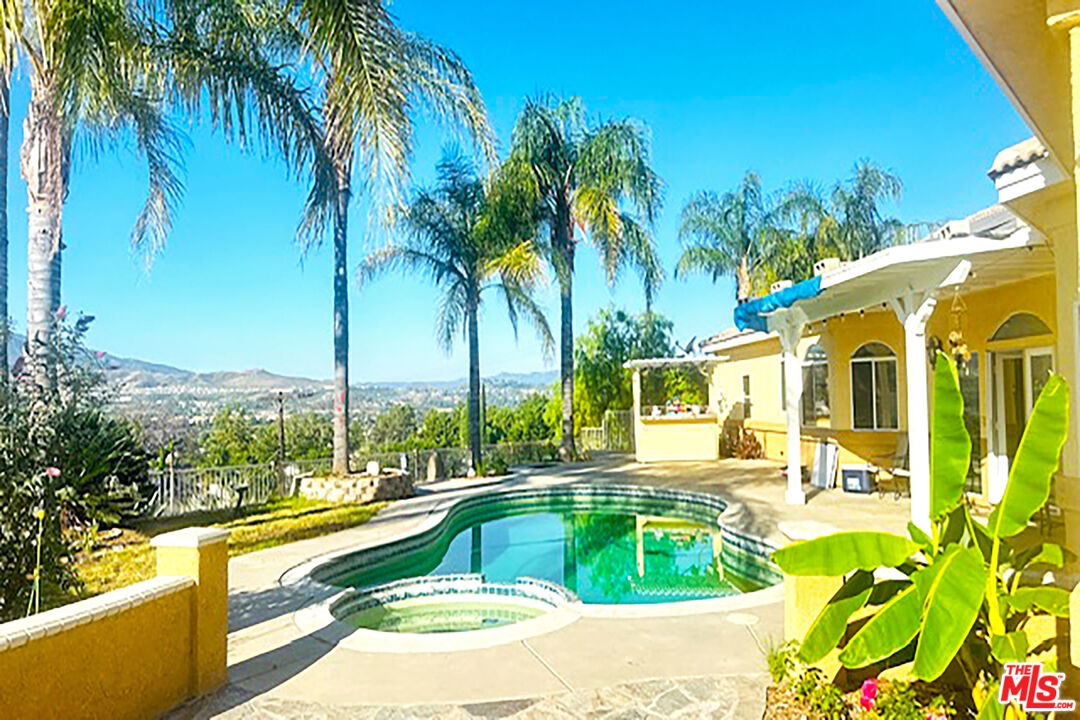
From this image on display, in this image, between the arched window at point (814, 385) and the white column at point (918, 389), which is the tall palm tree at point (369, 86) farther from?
the arched window at point (814, 385)

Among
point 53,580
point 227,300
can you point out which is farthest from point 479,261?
point 227,300

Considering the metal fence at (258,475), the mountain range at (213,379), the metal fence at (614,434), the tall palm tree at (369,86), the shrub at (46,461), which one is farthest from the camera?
the metal fence at (614,434)

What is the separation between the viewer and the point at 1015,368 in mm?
10586

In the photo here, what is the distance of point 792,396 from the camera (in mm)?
12398

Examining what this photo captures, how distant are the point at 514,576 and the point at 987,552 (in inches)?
292

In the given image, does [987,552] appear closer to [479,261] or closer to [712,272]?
[479,261]

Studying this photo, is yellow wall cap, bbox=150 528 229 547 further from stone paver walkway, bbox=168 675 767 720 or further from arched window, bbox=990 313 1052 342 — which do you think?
arched window, bbox=990 313 1052 342

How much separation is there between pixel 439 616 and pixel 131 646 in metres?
4.09

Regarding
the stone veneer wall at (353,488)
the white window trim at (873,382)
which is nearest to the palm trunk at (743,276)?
the white window trim at (873,382)

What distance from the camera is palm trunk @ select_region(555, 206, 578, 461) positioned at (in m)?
19.0

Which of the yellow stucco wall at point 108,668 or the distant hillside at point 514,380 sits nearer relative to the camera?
the yellow stucco wall at point 108,668

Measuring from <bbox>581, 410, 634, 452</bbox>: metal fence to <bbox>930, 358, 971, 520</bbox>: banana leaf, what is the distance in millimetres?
20247

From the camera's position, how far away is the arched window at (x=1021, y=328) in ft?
31.6

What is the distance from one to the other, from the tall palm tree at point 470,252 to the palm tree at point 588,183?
1049mm
